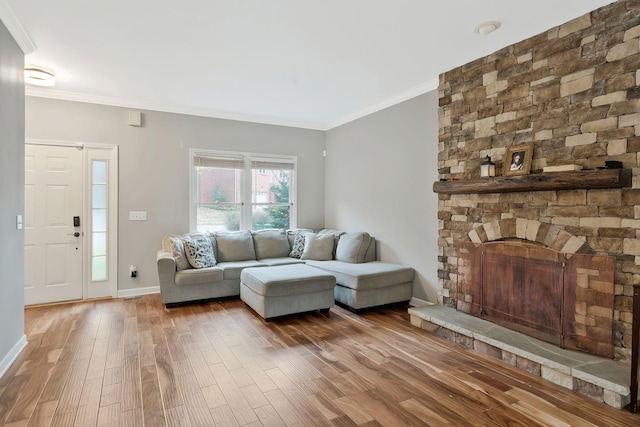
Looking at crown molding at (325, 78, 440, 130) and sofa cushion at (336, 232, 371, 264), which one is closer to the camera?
crown molding at (325, 78, 440, 130)

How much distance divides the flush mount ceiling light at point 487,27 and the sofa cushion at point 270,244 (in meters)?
3.81

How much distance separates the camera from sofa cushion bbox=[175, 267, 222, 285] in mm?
4402

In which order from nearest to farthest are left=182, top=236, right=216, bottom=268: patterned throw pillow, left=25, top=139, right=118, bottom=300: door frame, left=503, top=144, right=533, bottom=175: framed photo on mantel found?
left=503, top=144, right=533, bottom=175: framed photo on mantel
left=182, top=236, right=216, bottom=268: patterned throw pillow
left=25, top=139, right=118, bottom=300: door frame

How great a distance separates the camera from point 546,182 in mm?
2781

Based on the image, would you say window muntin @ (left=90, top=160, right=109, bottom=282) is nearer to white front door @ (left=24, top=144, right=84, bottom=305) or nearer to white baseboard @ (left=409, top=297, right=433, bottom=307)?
white front door @ (left=24, top=144, right=84, bottom=305)

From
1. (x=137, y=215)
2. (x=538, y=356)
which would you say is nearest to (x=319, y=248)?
(x=137, y=215)

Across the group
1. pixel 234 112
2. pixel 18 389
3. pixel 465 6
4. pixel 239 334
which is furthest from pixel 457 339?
pixel 234 112

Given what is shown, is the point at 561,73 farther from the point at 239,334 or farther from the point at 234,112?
the point at 234,112

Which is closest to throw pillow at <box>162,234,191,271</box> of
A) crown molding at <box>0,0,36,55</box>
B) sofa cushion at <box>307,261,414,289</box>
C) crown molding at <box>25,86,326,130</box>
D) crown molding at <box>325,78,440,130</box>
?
sofa cushion at <box>307,261,414,289</box>

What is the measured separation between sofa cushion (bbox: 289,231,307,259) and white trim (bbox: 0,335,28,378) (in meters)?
3.28

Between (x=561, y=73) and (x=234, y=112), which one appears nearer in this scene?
(x=561, y=73)

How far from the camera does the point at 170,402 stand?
229cm

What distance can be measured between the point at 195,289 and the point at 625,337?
423cm

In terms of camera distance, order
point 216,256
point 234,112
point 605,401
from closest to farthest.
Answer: point 605,401, point 216,256, point 234,112
